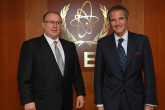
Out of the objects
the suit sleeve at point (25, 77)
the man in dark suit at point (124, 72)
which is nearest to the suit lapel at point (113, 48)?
the man in dark suit at point (124, 72)

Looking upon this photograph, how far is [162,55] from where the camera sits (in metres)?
2.92

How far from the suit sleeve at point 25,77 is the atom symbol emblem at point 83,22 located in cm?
121

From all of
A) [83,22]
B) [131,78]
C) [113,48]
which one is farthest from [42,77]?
[83,22]

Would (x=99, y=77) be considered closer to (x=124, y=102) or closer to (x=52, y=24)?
(x=124, y=102)

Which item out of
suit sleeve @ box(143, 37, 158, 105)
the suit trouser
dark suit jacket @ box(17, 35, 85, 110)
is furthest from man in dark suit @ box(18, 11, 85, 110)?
suit sleeve @ box(143, 37, 158, 105)

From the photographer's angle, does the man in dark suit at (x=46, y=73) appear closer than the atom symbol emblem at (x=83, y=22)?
Yes

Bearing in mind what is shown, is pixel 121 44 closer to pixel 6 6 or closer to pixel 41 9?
pixel 41 9

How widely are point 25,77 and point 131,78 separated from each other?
1143 mm

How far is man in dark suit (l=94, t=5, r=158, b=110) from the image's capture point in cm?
175

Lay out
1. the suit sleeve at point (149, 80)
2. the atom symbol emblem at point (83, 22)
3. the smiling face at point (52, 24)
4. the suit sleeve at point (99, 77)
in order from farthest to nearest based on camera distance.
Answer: the atom symbol emblem at point (83, 22) → the smiling face at point (52, 24) → the suit sleeve at point (99, 77) → the suit sleeve at point (149, 80)

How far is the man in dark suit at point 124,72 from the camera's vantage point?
5.74ft

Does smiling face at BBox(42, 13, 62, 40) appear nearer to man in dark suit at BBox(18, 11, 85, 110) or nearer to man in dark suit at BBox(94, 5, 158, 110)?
man in dark suit at BBox(18, 11, 85, 110)

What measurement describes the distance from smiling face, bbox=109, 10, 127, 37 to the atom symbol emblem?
1084 mm

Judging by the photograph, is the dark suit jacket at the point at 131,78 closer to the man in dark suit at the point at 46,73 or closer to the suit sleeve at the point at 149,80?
the suit sleeve at the point at 149,80
